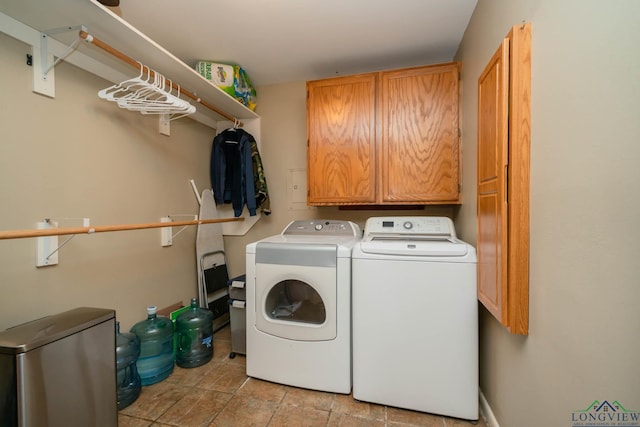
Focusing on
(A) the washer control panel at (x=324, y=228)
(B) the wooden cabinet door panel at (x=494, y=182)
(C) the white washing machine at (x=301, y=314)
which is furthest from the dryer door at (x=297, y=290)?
(B) the wooden cabinet door panel at (x=494, y=182)

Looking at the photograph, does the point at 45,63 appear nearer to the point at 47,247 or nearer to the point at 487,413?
the point at 47,247

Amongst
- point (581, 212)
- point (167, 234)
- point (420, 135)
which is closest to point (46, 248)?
point (167, 234)

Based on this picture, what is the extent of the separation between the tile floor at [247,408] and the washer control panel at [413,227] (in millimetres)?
1077

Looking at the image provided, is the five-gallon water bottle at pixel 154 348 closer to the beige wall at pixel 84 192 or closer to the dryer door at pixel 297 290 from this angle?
the beige wall at pixel 84 192

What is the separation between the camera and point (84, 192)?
1.53 meters

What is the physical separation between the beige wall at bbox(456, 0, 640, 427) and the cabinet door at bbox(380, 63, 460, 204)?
823mm

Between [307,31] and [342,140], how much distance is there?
2.64ft

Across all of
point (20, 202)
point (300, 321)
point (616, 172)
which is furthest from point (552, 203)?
point (20, 202)

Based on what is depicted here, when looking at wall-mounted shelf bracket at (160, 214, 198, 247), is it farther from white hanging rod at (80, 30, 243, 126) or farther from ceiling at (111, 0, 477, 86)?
ceiling at (111, 0, 477, 86)

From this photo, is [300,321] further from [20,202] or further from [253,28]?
[253,28]

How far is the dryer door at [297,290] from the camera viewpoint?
156 centimetres

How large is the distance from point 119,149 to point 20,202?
64 cm

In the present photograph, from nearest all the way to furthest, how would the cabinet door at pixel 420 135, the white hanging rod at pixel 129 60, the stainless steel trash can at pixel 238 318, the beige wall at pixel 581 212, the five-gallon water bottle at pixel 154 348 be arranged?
the beige wall at pixel 581 212, the white hanging rod at pixel 129 60, the five-gallon water bottle at pixel 154 348, the cabinet door at pixel 420 135, the stainless steel trash can at pixel 238 318

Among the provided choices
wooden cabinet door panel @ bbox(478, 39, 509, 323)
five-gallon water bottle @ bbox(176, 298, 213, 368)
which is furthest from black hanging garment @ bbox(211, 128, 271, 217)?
wooden cabinet door panel @ bbox(478, 39, 509, 323)
